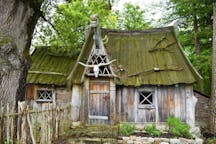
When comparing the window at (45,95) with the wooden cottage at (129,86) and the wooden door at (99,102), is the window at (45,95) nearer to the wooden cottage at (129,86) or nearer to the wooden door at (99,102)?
the wooden cottage at (129,86)

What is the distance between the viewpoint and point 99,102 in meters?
12.9

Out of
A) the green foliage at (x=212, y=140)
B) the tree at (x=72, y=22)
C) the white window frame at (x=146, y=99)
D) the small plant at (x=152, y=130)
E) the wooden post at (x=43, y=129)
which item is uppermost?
the tree at (x=72, y=22)

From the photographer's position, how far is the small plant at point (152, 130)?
38.7 ft

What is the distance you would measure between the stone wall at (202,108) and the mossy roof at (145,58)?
327 centimetres

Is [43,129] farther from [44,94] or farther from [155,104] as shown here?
[44,94]

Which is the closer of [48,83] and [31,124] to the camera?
[31,124]

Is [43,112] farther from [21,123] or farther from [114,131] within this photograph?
[114,131]

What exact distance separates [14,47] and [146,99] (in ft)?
21.4

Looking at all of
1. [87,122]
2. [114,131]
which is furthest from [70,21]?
[114,131]

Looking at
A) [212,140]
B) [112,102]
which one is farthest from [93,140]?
[212,140]

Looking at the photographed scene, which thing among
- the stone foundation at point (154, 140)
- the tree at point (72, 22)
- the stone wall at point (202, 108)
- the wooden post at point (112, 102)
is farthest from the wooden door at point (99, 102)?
the stone wall at point (202, 108)

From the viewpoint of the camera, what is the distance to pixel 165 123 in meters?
12.7

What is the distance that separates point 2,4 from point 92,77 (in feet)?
18.3

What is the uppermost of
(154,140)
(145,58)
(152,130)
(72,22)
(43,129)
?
(72,22)
